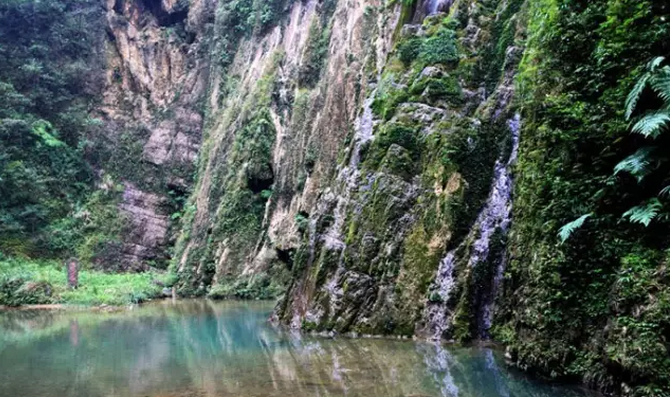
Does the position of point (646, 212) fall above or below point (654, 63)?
below

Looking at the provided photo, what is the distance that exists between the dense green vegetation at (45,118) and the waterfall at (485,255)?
2763 centimetres

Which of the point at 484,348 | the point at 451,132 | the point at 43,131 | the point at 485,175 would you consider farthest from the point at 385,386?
the point at 43,131

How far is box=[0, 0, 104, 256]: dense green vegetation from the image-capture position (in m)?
31.2

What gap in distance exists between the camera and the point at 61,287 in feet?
79.7

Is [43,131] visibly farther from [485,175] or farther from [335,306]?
[485,175]

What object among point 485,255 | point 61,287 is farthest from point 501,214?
point 61,287

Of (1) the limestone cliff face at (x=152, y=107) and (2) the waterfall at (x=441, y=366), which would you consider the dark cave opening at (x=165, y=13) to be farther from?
(2) the waterfall at (x=441, y=366)

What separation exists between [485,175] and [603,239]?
5.20 m

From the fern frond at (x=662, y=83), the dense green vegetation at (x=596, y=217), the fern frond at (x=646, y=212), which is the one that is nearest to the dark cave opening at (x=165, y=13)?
the dense green vegetation at (x=596, y=217)

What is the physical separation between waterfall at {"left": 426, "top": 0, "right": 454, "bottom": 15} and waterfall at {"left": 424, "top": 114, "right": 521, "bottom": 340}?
6.37 meters

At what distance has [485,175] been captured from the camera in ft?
39.9

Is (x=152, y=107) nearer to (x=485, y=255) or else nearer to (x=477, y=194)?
(x=477, y=194)

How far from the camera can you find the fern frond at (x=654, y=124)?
20.1ft

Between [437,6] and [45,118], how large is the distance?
30.2m
